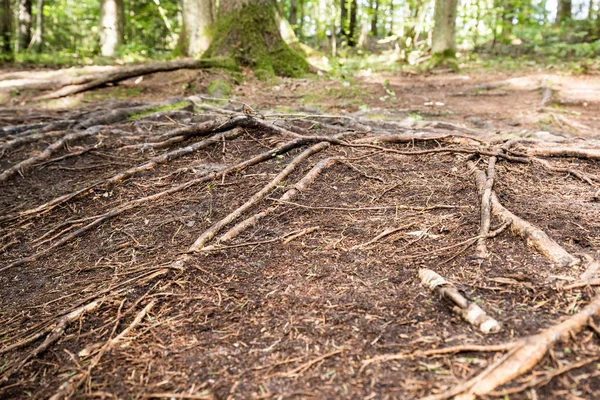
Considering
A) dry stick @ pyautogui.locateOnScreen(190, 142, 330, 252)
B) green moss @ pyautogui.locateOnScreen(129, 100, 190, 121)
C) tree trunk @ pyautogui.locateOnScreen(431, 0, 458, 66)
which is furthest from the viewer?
tree trunk @ pyautogui.locateOnScreen(431, 0, 458, 66)

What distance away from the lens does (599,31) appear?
15.7m

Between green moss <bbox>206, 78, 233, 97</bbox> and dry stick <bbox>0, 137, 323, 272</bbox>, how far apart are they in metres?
3.64

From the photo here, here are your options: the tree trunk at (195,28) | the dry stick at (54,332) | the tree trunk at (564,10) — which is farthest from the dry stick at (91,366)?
the tree trunk at (564,10)

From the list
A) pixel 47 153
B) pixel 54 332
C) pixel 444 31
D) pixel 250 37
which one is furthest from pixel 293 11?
pixel 54 332

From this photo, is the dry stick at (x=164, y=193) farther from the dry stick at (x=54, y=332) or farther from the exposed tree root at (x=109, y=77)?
the exposed tree root at (x=109, y=77)

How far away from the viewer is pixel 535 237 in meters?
2.77

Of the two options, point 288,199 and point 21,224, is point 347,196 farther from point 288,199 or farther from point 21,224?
point 21,224

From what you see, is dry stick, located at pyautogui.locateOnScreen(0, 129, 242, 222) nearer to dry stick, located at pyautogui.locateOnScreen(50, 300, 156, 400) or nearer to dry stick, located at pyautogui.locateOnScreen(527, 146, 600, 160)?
dry stick, located at pyautogui.locateOnScreen(50, 300, 156, 400)

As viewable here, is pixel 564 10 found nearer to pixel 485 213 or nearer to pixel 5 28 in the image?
pixel 485 213

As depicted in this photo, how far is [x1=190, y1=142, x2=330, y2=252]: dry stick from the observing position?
10.5 feet

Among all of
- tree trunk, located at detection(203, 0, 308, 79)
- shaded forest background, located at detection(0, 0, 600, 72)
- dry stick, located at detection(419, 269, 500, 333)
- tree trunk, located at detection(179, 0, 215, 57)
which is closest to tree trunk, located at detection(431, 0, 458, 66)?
shaded forest background, located at detection(0, 0, 600, 72)

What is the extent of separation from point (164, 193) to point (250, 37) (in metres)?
6.13

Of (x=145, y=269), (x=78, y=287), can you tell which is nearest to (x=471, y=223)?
(x=145, y=269)

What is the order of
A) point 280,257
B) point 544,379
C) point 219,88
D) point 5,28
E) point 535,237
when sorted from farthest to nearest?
point 5,28, point 219,88, point 280,257, point 535,237, point 544,379
